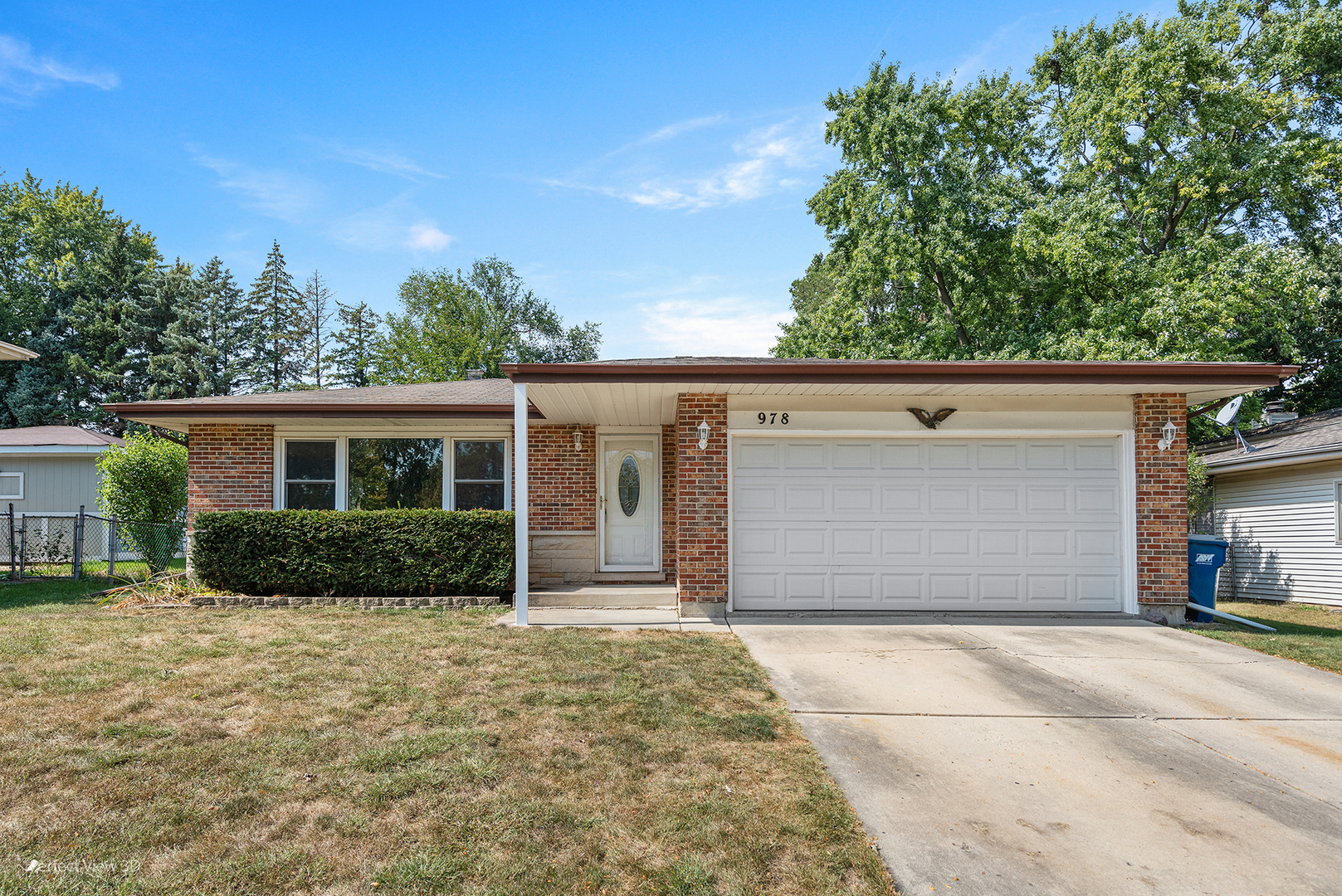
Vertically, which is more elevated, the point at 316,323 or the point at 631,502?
the point at 316,323

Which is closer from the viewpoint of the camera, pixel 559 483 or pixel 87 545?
pixel 559 483

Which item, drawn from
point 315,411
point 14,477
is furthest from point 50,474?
point 315,411

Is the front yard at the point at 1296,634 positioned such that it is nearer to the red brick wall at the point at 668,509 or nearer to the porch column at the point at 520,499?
the red brick wall at the point at 668,509

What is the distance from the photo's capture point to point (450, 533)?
9023 millimetres

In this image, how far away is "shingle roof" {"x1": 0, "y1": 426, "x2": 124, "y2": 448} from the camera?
1628 centimetres

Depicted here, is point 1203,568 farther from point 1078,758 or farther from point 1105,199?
point 1105,199

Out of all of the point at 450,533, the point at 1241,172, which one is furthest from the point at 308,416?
the point at 1241,172

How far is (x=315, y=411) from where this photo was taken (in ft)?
32.5

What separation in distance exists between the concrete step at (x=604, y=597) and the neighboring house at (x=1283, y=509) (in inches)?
400

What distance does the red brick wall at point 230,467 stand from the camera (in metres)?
10.4

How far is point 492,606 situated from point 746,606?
10.7 ft

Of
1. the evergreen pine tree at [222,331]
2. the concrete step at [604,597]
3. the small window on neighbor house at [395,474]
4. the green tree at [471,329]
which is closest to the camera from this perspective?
the concrete step at [604,597]

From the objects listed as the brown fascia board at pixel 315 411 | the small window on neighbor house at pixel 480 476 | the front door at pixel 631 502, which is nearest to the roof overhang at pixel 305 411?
the brown fascia board at pixel 315 411

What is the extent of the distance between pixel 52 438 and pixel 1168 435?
22776mm
